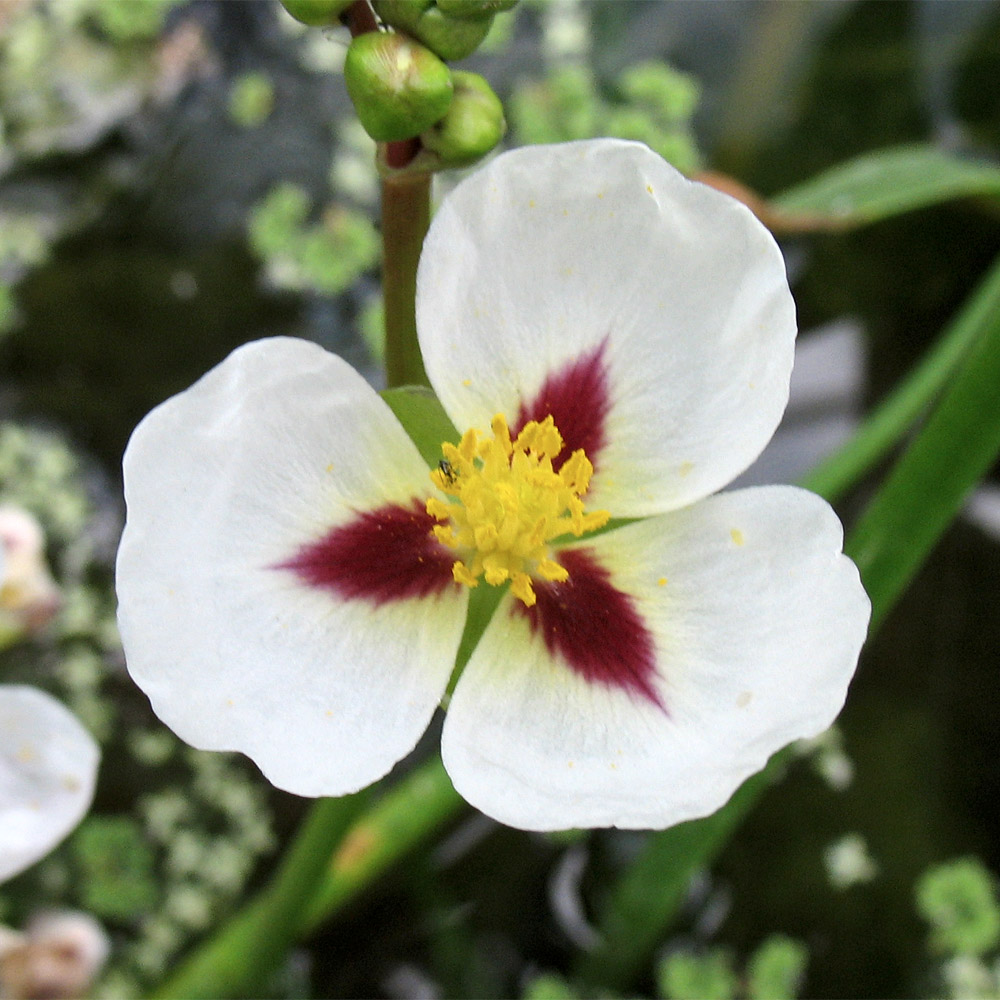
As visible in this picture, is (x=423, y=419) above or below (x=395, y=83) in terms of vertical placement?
below

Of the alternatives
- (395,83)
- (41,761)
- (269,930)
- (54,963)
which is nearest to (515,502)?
(395,83)

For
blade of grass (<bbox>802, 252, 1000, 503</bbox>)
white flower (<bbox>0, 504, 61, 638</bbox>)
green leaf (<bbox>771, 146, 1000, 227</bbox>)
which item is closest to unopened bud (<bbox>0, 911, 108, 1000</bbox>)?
white flower (<bbox>0, 504, 61, 638</bbox>)

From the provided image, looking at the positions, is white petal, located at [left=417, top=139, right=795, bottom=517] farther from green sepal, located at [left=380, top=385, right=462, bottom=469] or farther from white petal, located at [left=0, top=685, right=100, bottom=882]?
white petal, located at [left=0, top=685, right=100, bottom=882]

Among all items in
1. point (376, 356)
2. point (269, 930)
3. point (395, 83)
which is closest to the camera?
point (395, 83)

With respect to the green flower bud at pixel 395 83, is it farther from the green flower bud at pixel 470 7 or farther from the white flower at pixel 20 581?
the white flower at pixel 20 581

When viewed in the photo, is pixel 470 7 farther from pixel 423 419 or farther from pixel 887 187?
pixel 887 187

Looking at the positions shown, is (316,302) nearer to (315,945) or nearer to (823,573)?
(315,945)

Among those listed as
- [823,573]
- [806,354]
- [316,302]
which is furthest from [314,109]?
[823,573]
